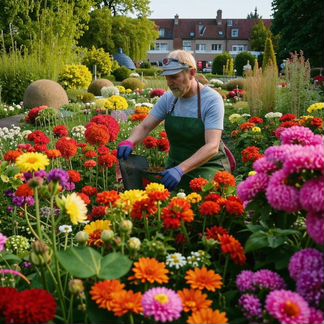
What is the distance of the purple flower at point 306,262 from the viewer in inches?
49.4

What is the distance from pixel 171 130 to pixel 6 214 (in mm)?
1358

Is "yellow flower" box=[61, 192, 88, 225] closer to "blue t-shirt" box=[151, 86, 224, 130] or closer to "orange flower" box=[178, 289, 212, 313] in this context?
"orange flower" box=[178, 289, 212, 313]

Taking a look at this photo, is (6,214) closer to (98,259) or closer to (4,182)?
(4,182)

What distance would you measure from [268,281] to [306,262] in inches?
5.4

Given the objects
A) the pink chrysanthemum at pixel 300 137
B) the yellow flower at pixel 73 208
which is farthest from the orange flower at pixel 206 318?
the pink chrysanthemum at pixel 300 137

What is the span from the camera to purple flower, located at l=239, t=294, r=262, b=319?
1274mm

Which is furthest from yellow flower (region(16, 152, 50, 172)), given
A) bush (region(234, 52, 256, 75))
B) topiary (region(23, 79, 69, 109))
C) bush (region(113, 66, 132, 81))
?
bush (region(234, 52, 256, 75))

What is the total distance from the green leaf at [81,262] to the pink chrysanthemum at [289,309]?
0.47 m

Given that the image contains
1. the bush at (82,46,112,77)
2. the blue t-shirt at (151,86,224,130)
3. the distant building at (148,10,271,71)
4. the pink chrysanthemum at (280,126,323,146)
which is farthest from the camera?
the distant building at (148,10,271,71)

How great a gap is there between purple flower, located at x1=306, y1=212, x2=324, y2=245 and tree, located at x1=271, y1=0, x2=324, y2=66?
93.2 feet

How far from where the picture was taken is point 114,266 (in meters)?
1.31

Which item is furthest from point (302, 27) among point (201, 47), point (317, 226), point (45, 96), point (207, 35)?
point (207, 35)

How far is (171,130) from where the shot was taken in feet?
11.2

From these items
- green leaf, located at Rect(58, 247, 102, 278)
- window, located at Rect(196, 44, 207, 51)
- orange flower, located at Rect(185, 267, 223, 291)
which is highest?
window, located at Rect(196, 44, 207, 51)
